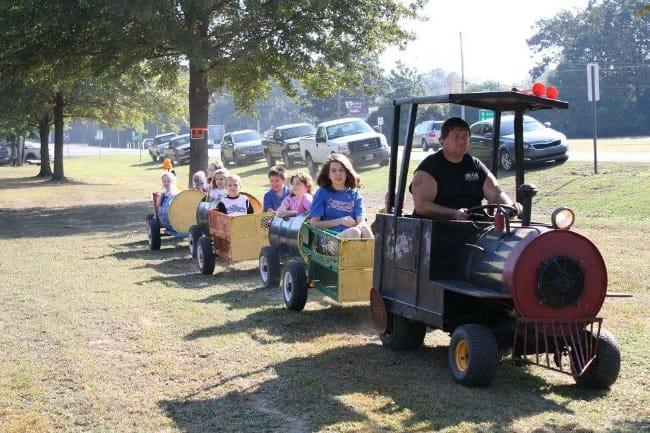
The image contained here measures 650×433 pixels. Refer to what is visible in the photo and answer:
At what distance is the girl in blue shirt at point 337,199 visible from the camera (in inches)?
372

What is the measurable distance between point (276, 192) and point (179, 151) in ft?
131

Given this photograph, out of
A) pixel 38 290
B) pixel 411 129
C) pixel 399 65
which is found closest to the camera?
pixel 411 129

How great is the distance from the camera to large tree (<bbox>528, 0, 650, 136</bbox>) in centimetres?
6406

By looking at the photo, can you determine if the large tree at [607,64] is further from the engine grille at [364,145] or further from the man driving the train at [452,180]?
the man driving the train at [452,180]

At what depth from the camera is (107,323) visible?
902 cm

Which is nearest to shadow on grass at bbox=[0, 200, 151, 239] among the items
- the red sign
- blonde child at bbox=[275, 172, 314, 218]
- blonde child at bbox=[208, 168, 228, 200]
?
the red sign

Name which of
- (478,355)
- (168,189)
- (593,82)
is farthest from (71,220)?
(478,355)

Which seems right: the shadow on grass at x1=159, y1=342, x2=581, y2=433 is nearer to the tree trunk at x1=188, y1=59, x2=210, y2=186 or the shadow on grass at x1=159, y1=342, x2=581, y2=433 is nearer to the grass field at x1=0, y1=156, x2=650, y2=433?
the grass field at x1=0, y1=156, x2=650, y2=433

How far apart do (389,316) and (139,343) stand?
2.21 metres

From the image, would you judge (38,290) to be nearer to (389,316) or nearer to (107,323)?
(107,323)

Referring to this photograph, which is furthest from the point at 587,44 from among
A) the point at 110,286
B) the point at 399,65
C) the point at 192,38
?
the point at 110,286

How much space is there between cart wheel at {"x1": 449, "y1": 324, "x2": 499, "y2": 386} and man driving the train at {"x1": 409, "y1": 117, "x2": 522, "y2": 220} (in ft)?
3.20

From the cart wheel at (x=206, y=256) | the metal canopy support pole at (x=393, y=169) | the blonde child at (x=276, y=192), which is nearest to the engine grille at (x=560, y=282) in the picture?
the metal canopy support pole at (x=393, y=169)

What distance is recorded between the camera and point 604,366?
20.5 feet
